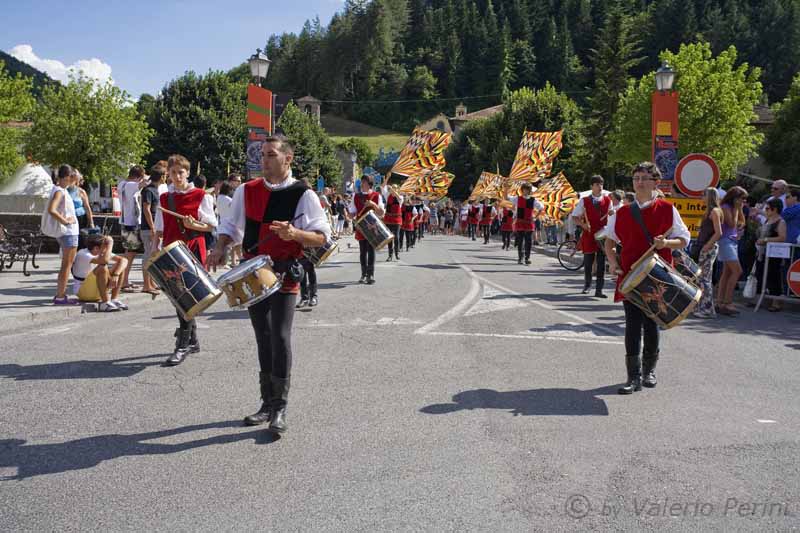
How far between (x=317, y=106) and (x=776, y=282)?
119149 mm

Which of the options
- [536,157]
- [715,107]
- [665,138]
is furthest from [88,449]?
[715,107]

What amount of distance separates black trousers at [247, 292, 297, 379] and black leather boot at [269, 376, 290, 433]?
42mm

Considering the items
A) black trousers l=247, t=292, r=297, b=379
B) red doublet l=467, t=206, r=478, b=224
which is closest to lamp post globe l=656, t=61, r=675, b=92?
black trousers l=247, t=292, r=297, b=379

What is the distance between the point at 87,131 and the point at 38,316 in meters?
31.0

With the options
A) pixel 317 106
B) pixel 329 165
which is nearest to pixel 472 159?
pixel 329 165

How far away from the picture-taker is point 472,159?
7700 cm

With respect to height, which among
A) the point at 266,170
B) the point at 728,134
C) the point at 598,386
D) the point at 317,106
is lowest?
the point at 598,386

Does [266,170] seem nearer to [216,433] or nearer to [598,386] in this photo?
[216,433]

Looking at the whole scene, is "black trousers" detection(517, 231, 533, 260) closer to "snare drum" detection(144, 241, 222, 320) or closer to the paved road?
the paved road

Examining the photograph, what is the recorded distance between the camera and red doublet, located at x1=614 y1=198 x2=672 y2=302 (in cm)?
596

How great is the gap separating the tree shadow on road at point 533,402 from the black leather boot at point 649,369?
15.1 inches

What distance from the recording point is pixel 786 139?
2032 inches

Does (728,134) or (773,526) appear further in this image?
(728,134)

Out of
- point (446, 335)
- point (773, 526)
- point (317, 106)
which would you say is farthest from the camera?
point (317, 106)
